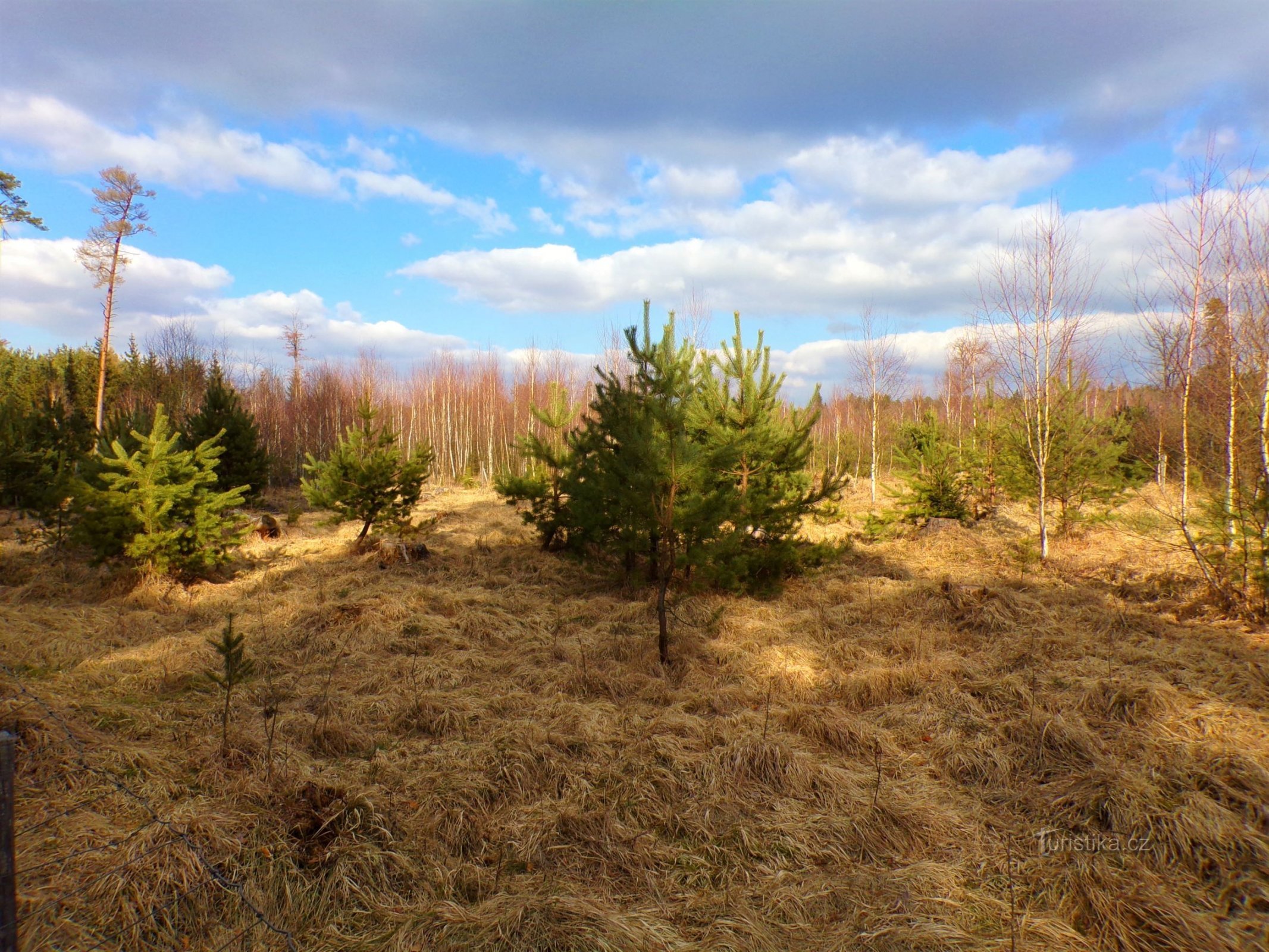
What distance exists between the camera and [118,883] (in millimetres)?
3061

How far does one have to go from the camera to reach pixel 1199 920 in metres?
2.95

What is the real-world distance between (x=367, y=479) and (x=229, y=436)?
671 cm

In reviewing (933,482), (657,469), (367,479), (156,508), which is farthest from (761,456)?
(156,508)

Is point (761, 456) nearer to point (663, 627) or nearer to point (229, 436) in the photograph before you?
point (663, 627)

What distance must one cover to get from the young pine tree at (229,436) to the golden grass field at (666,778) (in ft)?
26.8

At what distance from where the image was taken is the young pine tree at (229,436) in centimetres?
1531

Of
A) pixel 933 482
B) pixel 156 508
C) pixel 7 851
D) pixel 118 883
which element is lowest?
pixel 118 883

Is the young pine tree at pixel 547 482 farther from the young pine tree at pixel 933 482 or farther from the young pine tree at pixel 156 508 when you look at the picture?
the young pine tree at pixel 933 482

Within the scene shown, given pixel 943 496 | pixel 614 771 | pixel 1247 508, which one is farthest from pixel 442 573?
pixel 1247 508

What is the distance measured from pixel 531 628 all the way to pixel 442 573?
3.24 m

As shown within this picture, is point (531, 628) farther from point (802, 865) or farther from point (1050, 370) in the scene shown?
point (1050, 370)

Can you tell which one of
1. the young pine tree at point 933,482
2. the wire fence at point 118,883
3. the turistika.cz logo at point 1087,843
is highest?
the young pine tree at point 933,482

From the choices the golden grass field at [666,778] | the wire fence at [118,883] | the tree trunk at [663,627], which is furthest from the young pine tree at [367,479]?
the wire fence at [118,883]

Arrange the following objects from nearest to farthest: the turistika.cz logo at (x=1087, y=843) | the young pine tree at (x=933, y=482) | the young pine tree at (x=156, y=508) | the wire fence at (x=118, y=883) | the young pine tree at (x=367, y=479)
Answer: the wire fence at (x=118, y=883), the turistika.cz logo at (x=1087, y=843), the young pine tree at (x=156, y=508), the young pine tree at (x=367, y=479), the young pine tree at (x=933, y=482)
